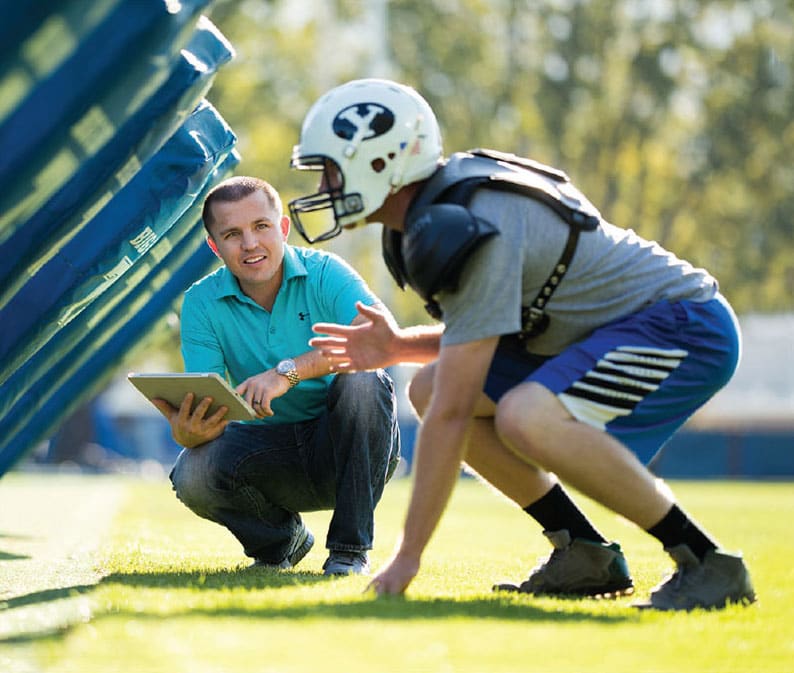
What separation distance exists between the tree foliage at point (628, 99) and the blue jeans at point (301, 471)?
23590mm

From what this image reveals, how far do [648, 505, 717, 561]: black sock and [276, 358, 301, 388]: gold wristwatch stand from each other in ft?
5.44

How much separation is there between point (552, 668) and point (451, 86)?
93.5 ft

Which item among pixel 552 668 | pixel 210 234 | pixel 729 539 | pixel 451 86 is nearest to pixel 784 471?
pixel 451 86

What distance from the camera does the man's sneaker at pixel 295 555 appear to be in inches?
216

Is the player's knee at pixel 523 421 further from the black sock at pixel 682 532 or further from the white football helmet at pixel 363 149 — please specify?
the white football helmet at pixel 363 149

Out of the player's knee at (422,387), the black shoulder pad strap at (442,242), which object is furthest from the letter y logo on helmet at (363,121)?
the player's knee at (422,387)

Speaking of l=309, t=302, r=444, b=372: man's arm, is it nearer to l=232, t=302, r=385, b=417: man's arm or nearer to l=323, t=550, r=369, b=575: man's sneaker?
l=232, t=302, r=385, b=417: man's arm

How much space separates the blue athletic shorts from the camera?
4.08 meters

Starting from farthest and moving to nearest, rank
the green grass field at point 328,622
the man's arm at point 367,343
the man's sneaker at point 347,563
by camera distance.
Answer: the man's sneaker at point 347,563 → the man's arm at point 367,343 → the green grass field at point 328,622

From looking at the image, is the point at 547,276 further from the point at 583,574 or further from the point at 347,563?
the point at 347,563

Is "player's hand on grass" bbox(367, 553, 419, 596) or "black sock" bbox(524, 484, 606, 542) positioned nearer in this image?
"player's hand on grass" bbox(367, 553, 419, 596)

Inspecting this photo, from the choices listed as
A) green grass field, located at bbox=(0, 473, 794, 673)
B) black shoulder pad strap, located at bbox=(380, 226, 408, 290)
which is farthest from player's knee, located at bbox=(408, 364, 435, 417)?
green grass field, located at bbox=(0, 473, 794, 673)

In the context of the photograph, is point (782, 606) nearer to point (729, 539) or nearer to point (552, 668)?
point (552, 668)

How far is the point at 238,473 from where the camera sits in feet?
17.8
